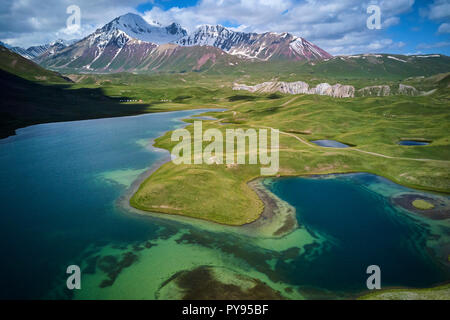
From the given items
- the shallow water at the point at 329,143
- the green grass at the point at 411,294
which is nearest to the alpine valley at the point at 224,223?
the green grass at the point at 411,294

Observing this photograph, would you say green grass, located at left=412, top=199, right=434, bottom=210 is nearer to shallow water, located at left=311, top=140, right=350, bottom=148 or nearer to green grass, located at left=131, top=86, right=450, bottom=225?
green grass, located at left=131, top=86, right=450, bottom=225

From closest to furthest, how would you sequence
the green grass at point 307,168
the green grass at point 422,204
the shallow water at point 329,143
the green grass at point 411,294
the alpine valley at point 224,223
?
1. the green grass at point 411,294
2. the alpine valley at point 224,223
3. the green grass at point 307,168
4. the green grass at point 422,204
5. the shallow water at point 329,143

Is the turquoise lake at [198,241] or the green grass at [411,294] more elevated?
the turquoise lake at [198,241]

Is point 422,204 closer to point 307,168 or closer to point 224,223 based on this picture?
point 307,168

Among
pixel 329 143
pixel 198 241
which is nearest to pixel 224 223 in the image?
pixel 198 241

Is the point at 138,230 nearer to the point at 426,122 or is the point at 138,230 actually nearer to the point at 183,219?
the point at 183,219

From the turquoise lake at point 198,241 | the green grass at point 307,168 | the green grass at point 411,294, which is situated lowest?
the green grass at point 411,294

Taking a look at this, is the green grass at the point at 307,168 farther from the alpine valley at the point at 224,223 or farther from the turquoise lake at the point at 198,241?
the turquoise lake at the point at 198,241

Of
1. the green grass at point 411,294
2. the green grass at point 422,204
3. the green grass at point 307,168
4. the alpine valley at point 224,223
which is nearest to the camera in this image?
the green grass at point 411,294
